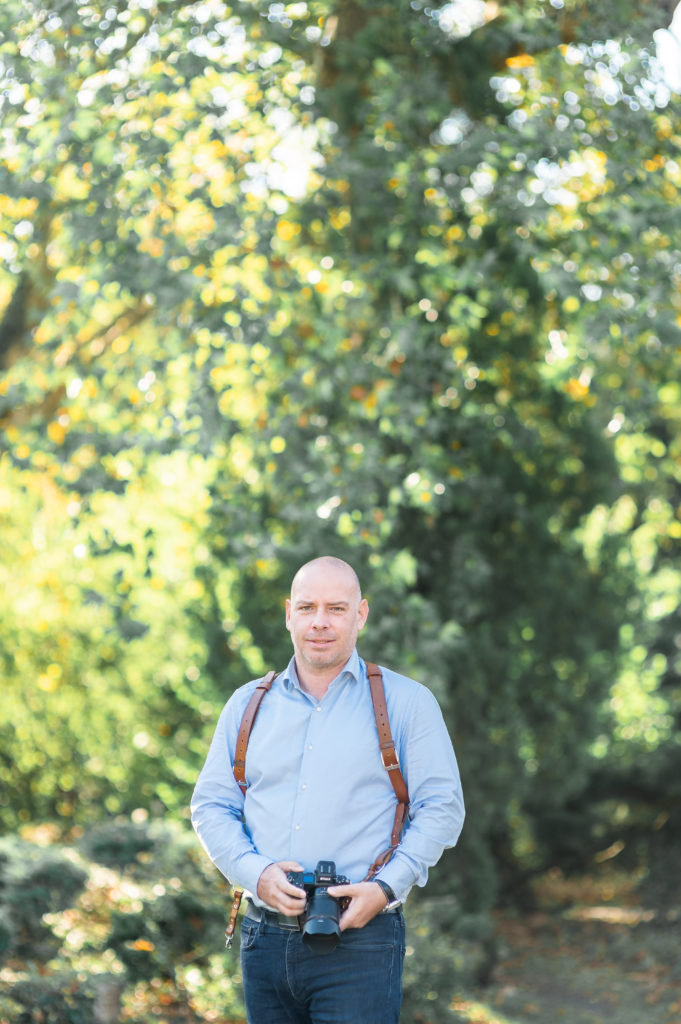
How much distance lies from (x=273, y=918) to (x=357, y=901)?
0.24m

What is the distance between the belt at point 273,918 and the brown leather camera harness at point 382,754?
5 centimetres

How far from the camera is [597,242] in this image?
5633 millimetres

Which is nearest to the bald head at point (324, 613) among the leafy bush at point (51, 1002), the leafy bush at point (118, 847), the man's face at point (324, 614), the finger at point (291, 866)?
the man's face at point (324, 614)

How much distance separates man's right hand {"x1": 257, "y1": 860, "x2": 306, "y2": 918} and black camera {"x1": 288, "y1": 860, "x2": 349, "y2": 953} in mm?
18

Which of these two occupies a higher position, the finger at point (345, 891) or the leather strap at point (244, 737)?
the leather strap at point (244, 737)

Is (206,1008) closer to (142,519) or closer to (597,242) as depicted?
(142,519)

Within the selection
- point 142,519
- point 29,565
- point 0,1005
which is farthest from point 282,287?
point 29,565

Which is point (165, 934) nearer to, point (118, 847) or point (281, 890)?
point (118, 847)

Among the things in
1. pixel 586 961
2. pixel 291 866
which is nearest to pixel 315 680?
pixel 291 866

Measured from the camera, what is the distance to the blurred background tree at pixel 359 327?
549 cm

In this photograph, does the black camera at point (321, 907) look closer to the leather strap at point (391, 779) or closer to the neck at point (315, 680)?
the leather strap at point (391, 779)

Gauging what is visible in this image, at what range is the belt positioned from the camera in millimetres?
2635

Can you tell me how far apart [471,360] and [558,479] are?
4.61 feet

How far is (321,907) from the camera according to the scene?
99.9 inches
